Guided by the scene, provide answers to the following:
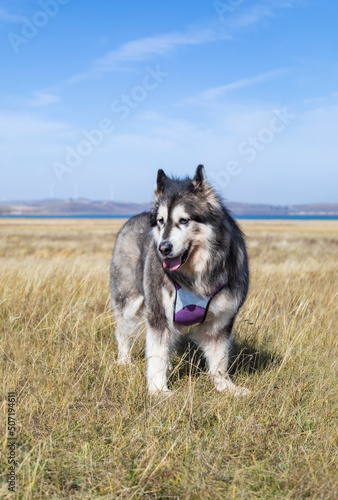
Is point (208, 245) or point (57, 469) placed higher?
point (208, 245)

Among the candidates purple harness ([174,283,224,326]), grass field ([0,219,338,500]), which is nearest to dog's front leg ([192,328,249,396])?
grass field ([0,219,338,500])

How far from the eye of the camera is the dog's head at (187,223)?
3600 mm

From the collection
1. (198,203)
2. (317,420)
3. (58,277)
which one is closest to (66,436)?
(317,420)

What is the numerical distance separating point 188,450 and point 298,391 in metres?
1.24

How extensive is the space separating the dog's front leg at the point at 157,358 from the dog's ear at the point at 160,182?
131 centimetres

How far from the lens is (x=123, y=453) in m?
2.72

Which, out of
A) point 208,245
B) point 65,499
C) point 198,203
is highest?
point 198,203

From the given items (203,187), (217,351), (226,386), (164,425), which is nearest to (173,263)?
(203,187)

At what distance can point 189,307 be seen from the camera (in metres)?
3.79

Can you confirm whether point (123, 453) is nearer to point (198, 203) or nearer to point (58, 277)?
point (198, 203)

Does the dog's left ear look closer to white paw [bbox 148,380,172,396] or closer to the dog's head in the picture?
the dog's head

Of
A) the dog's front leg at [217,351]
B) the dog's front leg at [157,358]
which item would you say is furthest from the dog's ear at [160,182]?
the dog's front leg at [217,351]

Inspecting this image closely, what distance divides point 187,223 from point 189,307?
0.75 meters

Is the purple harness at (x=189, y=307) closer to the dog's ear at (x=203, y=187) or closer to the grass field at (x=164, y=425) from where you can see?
the grass field at (x=164, y=425)
